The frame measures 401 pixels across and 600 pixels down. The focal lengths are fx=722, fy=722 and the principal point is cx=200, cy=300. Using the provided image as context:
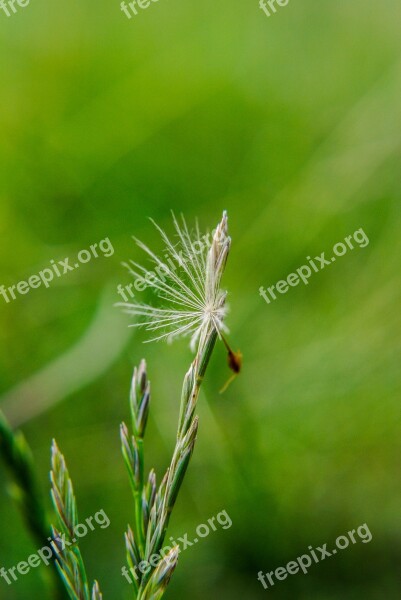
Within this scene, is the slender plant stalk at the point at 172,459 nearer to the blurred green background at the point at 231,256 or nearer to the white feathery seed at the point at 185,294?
the white feathery seed at the point at 185,294

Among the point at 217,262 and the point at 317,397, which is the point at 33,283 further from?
the point at 217,262

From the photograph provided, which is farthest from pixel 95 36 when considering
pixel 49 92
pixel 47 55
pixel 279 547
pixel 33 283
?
pixel 279 547

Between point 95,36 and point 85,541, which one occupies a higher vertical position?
point 95,36
